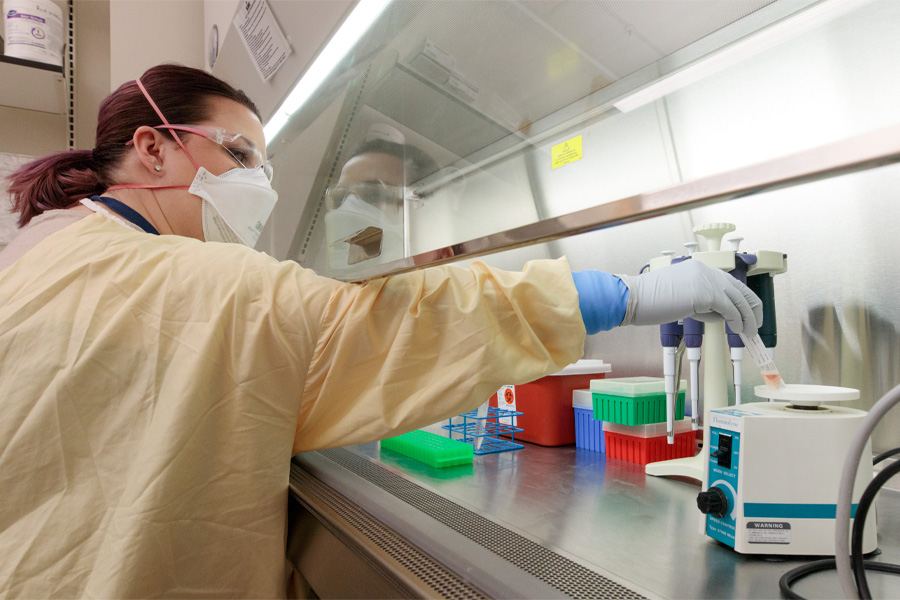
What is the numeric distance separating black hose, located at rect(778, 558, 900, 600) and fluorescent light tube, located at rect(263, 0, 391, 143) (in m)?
1.22

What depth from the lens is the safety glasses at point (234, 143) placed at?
3.74ft

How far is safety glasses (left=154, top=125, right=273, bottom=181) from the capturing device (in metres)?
1.14

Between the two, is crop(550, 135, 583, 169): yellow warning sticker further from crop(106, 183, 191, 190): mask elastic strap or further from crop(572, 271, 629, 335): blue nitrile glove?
crop(106, 183, 191, 190): mask elastic strap

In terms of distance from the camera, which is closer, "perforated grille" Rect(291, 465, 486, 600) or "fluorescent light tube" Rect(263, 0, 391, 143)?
"perforated grille" Rect(291, 465, 486, 600)

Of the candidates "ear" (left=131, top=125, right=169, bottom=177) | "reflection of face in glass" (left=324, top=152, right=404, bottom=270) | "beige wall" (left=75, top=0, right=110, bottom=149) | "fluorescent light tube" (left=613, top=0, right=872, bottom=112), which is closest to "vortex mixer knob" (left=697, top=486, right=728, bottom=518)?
"reflection of face in glass" (left=324, top=152, right=404, bottom=270)

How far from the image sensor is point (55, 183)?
1068 millimetres

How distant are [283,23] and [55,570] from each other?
5.02 feet

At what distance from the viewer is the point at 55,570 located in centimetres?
62

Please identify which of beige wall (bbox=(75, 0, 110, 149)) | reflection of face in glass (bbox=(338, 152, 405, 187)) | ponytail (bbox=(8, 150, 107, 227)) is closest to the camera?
reflection of face in glass (bbox=(338, 152, 405, 187))

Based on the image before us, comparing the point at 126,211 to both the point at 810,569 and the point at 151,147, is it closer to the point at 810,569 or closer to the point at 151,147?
the point at 151,147

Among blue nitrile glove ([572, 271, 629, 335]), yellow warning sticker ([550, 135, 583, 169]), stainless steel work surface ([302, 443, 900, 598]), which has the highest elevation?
yellow warning sticker ([550, 135, 583, 169])

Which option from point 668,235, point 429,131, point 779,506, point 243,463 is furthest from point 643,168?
point 243,463

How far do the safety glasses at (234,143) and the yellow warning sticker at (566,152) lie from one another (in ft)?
2.50

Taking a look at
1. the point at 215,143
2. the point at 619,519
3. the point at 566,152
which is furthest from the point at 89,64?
the point at 619,519
